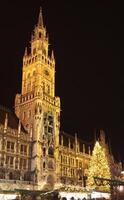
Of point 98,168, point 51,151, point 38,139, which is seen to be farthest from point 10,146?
point 98,168

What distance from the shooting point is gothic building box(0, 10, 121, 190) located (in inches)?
2876

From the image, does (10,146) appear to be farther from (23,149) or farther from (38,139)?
(38,139)

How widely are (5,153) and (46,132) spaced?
14.9 m

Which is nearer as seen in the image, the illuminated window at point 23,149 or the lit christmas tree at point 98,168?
the lit christmas tree at point 98,168

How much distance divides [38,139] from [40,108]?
9.20 metres

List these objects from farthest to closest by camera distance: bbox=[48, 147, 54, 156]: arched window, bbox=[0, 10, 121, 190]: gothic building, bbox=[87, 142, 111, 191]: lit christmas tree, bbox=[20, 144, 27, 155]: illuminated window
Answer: bbox=[48, 147, 54, 156]: arched window → bbox=[20, 144, 27, 155]: illuminated window → bbox=[87, 142, 111, 191]: lit christmas tree → bbox=[0, 10, 121, 190]: gothic building

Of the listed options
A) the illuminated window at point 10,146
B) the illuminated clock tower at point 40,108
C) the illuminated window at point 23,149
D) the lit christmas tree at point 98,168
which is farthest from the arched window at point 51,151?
the lit christmas tree at point 98,168

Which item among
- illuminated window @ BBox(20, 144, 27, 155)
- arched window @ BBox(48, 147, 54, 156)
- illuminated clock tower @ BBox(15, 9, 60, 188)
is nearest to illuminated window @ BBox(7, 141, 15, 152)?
illuminated window @ BBox(20, 144, 27, 155)

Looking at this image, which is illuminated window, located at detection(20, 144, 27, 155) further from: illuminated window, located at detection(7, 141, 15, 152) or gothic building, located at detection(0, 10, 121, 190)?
illuminated window, located at detection(7, 141, 15, 152)

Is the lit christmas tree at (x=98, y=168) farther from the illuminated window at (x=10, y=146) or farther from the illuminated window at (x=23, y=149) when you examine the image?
the illuminated window at (x=10, y=146)

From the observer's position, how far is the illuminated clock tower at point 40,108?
254ft

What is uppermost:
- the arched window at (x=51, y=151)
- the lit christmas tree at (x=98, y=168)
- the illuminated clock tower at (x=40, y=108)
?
the illuminated clock tower at (x=40, y=108)

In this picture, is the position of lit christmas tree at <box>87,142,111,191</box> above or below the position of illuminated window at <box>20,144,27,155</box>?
below

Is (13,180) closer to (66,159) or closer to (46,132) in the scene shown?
(46,132)
